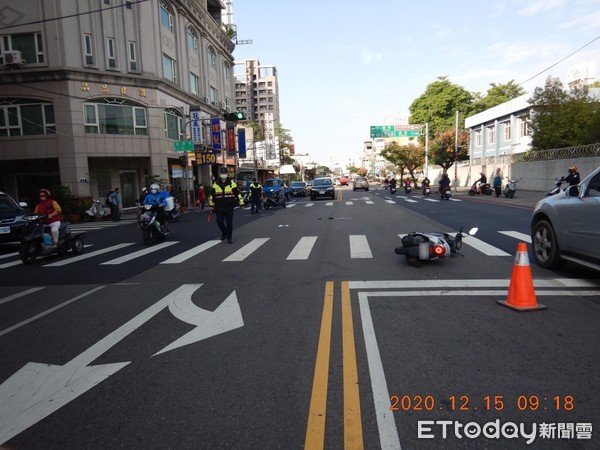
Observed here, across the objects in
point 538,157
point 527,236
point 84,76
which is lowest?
point 527,236

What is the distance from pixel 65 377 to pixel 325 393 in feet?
7.63

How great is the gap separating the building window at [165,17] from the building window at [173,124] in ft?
19.8

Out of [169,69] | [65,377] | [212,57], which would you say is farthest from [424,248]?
[212,57]

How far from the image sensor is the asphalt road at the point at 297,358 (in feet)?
9.72

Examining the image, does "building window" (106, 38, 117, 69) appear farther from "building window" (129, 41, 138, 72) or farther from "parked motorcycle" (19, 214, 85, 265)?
"parked motorcycle" (19, 214, 85, 265)

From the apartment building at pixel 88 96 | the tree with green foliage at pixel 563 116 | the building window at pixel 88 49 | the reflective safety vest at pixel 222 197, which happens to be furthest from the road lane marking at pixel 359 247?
the tree with green foliage at pixel 563 116

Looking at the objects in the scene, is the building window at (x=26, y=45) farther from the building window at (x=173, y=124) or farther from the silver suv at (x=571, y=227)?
the silver suv at (x=571, y=227)

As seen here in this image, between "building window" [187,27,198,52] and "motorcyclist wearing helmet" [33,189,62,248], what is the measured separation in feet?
93.2

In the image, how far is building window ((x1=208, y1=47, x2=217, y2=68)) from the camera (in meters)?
40.6

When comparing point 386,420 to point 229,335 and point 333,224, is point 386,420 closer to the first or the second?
point 229,335

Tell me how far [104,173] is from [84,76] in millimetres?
6030

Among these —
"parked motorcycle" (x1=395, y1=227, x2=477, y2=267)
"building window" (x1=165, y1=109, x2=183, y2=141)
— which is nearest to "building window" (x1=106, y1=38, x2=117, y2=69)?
"building window" (x1=165, y1=109, x2=183, y2=141)

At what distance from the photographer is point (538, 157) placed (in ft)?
102

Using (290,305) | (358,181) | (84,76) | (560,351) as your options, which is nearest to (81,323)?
(290,305)
